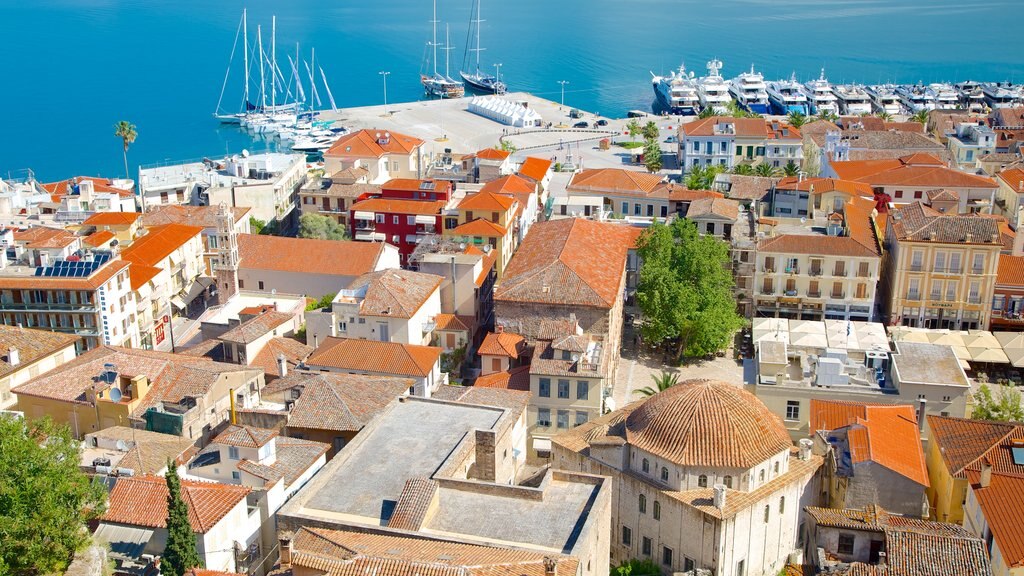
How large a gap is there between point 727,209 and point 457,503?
158ft

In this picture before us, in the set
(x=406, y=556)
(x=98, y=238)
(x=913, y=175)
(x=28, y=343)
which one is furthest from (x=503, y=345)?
(x=913, y=175)

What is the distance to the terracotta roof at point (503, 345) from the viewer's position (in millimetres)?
60219

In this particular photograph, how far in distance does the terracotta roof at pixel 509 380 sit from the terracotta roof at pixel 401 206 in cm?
2923

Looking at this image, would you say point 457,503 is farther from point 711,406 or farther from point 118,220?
point 118,220

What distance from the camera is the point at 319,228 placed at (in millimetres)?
88812

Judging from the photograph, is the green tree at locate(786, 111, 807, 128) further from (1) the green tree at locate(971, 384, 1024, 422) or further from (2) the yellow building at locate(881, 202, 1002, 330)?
(1) the green tree at locate(971, 384, 1024, 422)

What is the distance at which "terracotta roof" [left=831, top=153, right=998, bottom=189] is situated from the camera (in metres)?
89.6

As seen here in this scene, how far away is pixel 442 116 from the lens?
157250 mm

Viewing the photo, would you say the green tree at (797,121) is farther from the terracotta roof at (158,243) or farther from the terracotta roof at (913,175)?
the terracotta roof at (158,243)

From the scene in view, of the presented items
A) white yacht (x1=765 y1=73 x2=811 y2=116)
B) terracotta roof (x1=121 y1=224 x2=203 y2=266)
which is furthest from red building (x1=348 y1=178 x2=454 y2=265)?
white yacht (x1=765 y1=73 x2=811 y2=116)

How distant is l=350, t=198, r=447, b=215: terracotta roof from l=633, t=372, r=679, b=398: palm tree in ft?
93.9

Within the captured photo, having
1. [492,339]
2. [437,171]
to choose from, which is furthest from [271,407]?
[437,171]

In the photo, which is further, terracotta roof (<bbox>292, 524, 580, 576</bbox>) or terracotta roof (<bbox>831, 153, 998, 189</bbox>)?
terracotta roof (<bbox>831, 153, 998, 189</bbox>)

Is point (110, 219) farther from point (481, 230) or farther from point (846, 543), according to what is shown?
point (846, 543)
